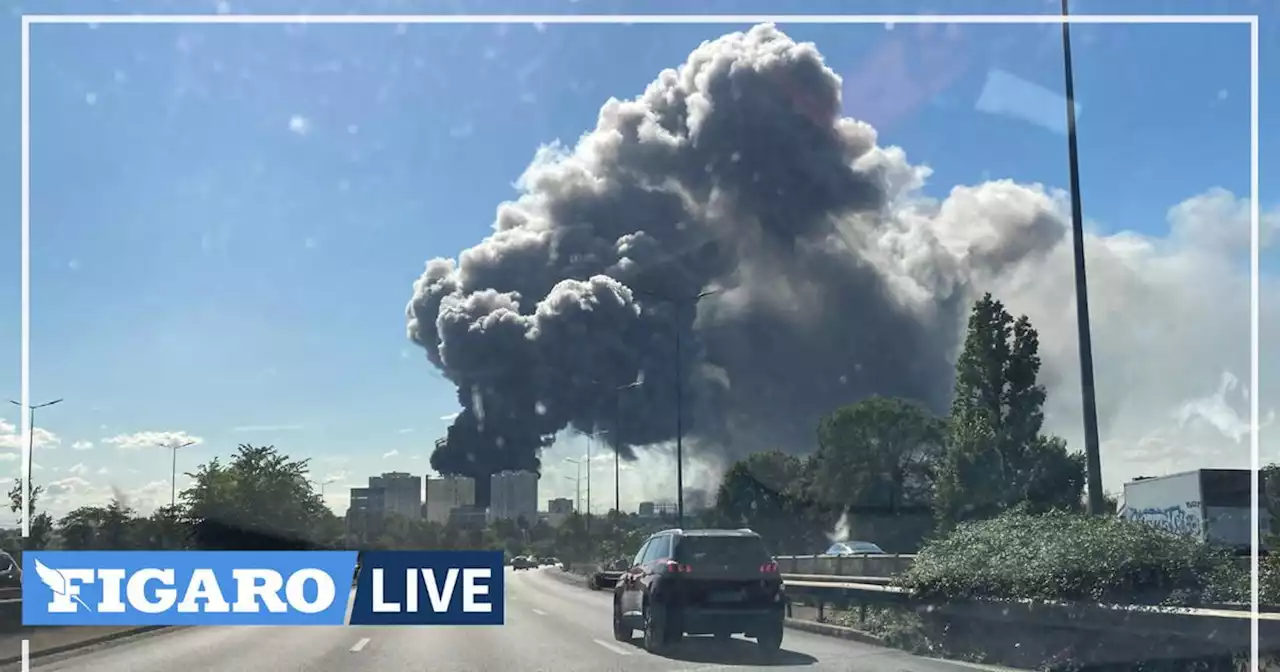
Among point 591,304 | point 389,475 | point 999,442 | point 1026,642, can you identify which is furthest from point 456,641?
point 591,304

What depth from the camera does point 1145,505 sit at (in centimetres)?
3053

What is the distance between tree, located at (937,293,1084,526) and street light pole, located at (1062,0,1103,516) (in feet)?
82.2

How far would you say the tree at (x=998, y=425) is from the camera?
41.8m

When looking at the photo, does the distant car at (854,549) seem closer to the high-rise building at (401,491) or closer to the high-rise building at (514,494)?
the high-rise building at (401,491)

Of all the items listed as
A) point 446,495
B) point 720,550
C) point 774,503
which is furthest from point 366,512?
point 774,503

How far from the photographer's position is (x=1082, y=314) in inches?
651

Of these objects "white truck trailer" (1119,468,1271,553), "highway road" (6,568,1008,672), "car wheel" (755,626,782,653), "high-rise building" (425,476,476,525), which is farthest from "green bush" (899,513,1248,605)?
"high-rise building" (425,476,476,525)

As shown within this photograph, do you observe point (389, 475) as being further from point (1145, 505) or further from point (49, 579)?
point (49, 579)

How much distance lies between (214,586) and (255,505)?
27047mm

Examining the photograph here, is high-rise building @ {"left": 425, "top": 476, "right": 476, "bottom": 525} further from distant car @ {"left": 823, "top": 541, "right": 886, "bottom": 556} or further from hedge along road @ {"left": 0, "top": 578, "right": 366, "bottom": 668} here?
hedge along road @ {"left": 0, "top": 578, "right": 366, "bottom": 668}

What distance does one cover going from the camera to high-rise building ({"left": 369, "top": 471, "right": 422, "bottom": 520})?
38.6m

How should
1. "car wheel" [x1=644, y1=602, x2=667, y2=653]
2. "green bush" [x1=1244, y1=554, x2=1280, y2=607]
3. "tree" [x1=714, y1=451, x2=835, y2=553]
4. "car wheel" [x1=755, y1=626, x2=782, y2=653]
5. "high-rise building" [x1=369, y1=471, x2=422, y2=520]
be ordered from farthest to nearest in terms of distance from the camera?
"tree" [x1=714, y1=451, x2=835, y2=553]
"high-rise building" [x1=369, y1=471, x2=422, y2=520]
"car wheel" [x1=755, y1=626, x2=782, y2=653]
"car wheel" [x1=644, y1=602, x2=667, y2=653]
"green bush" [x1=1244, y1=554, x2=1280, y2=607]

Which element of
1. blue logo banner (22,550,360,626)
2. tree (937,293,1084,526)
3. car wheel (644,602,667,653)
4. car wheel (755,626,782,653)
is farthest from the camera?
tree (937,293,1084,526)

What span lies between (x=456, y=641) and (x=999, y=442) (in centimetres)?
3006
